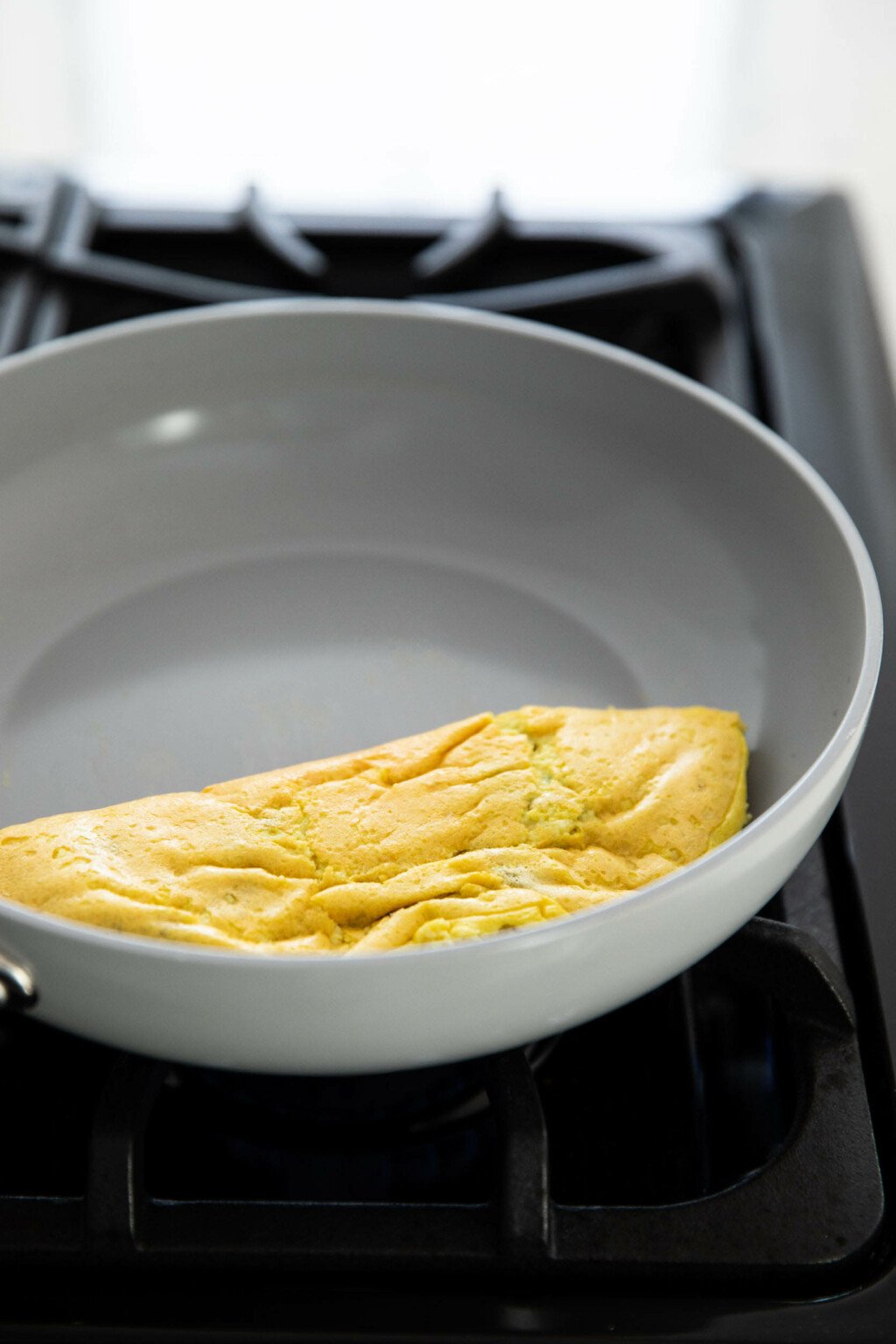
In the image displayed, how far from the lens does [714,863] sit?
1.41ft

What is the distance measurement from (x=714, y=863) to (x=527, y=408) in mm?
415

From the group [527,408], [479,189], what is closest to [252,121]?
[479,189]

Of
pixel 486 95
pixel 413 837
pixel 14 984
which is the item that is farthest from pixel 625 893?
pixel 486 95

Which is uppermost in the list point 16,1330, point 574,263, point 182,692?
point 574,263

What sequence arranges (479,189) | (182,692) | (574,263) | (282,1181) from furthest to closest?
1. (479,189)
2. (574,263)
3. (182,692)
4. (282,1181)

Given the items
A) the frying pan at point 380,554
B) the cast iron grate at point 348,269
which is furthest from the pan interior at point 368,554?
the cast iron grate at point 348,269

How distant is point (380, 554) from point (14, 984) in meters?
0.38

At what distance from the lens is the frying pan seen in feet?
2.06

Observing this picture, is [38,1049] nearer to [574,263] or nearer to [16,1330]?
[16,1330]

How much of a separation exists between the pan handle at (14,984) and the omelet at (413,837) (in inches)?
2.2

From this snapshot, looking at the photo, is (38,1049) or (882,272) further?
(882,272)

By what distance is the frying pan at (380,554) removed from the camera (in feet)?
2.06

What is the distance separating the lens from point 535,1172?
456mm

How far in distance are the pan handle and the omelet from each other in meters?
0.06
